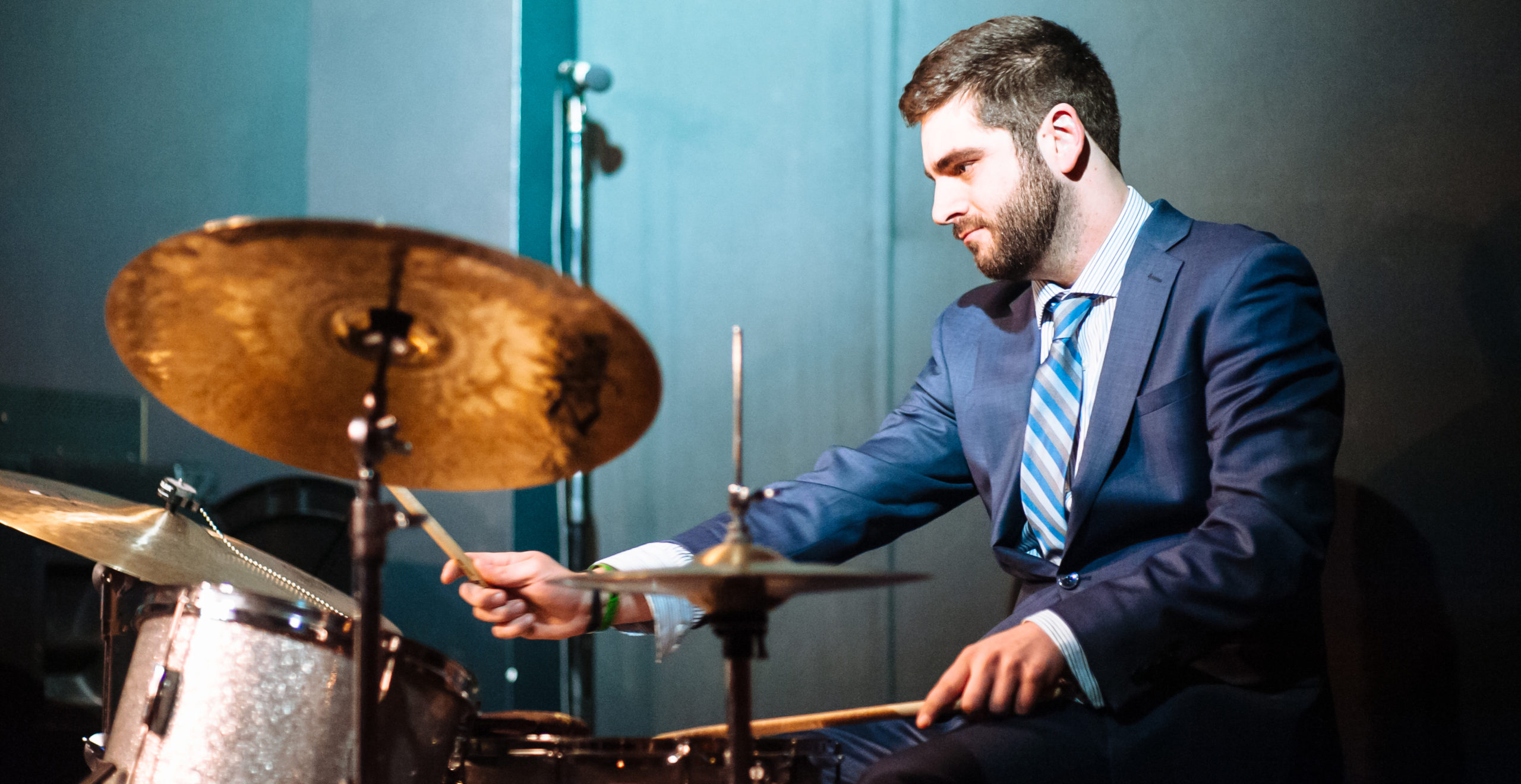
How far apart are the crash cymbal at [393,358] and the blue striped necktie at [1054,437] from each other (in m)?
0.75

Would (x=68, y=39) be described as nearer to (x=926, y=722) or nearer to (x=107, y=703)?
(x=107, y=703)

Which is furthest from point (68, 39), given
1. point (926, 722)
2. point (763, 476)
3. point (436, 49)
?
point (926, 722)

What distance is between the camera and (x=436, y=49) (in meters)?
2.96

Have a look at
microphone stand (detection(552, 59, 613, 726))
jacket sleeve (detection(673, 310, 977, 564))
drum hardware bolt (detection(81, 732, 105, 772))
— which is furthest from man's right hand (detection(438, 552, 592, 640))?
microphone stand (detection(552, 59, 613, 726))

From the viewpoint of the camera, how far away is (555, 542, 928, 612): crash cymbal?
978 millimetres

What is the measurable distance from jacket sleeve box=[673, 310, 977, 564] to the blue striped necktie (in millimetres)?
262

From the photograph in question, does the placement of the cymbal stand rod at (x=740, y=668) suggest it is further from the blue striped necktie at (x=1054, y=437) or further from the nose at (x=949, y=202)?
the nose at (x=949, y=202)

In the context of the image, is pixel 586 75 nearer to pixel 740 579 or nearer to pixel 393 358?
pixel 393 358

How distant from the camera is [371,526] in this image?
3.78 ft

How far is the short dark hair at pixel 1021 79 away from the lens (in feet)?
6.04

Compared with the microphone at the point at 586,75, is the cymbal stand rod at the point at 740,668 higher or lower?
lower

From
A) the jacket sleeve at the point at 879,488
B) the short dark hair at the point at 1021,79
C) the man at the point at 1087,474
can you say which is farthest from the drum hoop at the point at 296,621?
the short dark hair at the point at 1021,79

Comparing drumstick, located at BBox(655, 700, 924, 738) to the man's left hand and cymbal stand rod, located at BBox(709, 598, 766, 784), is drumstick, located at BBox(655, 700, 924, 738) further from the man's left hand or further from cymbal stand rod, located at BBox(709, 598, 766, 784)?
cymbal stand rod, located at BBox(709, 598, 766, 784)

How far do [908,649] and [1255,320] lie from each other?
127 centimetres
